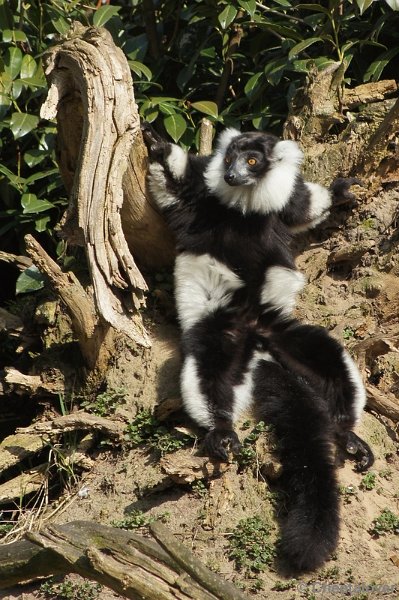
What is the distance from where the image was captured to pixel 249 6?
7.29 metres

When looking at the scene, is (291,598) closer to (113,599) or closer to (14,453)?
(113,599)

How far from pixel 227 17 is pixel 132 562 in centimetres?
515

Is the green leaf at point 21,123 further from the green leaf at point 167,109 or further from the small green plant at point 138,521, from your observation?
the small green plant at point 138,521

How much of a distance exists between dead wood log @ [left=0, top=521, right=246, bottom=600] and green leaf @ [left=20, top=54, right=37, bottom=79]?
4.60 metres

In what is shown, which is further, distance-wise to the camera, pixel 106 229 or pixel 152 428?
pixel 152 428

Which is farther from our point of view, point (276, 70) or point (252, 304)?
point (276, 70)

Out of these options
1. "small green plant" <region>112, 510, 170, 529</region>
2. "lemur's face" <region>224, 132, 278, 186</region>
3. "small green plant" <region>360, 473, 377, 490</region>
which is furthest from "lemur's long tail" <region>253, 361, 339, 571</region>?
"lemur's face" <region>224, 132, 278, 186</region>

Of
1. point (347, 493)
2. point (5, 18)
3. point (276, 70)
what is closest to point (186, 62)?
point (276, 70)

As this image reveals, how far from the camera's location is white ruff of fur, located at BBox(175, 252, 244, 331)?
20.9 feet

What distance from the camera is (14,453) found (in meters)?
6.25

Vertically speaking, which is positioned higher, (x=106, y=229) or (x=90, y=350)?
(x=106, y=229)

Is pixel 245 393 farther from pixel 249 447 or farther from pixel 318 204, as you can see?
pixel 318 204

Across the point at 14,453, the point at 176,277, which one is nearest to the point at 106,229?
the point at 176,277

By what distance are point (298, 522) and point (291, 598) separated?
465 millimetres
